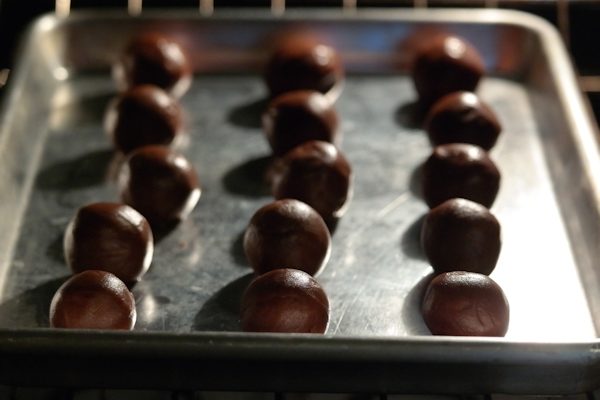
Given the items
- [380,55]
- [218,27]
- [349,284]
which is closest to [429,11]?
[380,55]

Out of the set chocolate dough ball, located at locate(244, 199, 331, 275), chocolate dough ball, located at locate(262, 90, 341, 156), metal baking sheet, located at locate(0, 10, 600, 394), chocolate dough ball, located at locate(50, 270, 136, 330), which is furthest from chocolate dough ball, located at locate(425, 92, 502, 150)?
chocolate dough ball, located at locate(50, 270, 136, 330)

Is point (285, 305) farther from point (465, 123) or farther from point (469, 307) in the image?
point (465, 123)

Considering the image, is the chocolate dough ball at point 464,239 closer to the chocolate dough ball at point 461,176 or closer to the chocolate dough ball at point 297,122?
the chocolate dough ball at point 461,176

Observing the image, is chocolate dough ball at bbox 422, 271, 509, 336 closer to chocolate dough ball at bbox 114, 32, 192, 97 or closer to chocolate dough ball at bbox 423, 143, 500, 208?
chocolate dough ball at bbox 423, 143, 500, 208

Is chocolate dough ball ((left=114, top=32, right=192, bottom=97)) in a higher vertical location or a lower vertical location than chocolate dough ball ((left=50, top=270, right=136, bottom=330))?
higher

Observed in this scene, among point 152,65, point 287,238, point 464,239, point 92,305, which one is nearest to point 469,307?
point 464,239

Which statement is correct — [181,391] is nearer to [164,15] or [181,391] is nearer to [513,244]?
[513,244]
